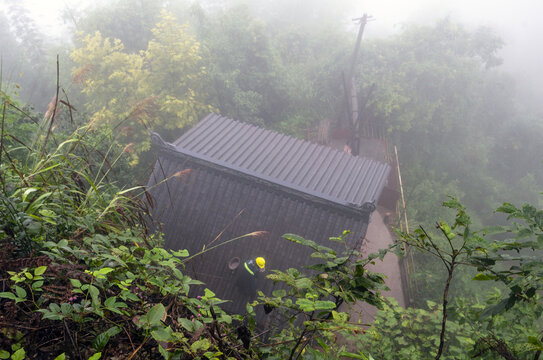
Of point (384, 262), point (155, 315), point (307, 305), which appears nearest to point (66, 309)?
point (155, 315)

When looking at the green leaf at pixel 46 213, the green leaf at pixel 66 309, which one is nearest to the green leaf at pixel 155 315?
the green leaf at pixel 66 309

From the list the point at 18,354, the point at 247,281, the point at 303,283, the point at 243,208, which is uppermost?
the point at 303,283

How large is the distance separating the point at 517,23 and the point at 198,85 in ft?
109

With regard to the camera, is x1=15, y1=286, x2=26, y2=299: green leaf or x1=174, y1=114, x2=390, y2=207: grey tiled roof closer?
x1=15, y1=286, x2=26, y2=299: green leaf

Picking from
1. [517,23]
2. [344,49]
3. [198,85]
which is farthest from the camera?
[517,23]

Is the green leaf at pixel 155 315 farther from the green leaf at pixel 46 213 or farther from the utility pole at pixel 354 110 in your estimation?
the utility pole at pixel 354 110

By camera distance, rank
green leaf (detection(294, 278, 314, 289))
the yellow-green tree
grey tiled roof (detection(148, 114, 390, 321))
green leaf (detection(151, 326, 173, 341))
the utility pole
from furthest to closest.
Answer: the utility pole < the yellow-green tree < grey tiled roof (detection(148, 114, 390, 321)) < green leaf (detection(294, 278, 314, 289)) < green leaf (detection(151, 326, 173, 341))

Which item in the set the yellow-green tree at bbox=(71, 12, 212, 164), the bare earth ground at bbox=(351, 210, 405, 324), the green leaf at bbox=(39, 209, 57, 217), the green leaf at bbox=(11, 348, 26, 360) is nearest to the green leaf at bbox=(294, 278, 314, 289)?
the green leaf at bbox=(11, 348, 26, 360)

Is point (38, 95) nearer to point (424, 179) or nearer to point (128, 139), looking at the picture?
point (128, 139)

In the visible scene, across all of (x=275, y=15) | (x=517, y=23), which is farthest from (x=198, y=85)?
(x=517, y=23)

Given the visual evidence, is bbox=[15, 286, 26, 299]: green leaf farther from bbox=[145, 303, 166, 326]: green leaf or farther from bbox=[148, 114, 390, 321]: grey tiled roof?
bbox=[148, 114, 390, 321]: grey tiled roof

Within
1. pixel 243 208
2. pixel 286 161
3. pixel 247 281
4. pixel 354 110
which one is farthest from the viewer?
pixel 354 110

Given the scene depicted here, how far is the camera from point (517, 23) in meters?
30.0

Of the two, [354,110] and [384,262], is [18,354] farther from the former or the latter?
[354,110]
